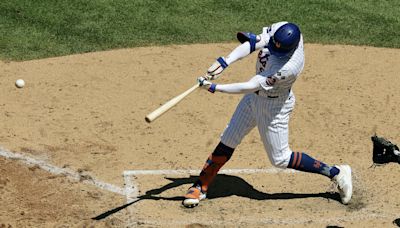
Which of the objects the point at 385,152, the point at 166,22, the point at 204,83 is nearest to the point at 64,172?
the point at 204,83

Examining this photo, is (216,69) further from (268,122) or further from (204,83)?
(268,122)

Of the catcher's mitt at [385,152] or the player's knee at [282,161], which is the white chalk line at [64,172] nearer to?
the player's knee at [282,161]

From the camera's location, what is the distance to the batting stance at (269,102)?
7285 mm

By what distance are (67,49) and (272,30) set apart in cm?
→ 506

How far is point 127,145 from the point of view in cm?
920

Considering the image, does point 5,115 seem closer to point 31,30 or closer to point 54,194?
point 54,194

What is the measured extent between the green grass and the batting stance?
4537 millimetres

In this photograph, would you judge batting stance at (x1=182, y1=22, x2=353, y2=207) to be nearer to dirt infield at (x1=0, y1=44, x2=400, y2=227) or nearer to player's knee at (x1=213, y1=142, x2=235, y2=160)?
player's knee at (x1=213, y1=142, x2=235, y2=160)

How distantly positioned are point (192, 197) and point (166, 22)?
5.65m

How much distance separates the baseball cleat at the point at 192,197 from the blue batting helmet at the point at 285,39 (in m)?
1.77

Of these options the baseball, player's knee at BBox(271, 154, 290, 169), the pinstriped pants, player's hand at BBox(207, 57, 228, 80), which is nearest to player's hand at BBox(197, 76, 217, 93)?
player's hand at BBox(207, 57, 228, 80)

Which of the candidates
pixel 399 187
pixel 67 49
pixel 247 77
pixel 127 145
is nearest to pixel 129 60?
pixel 67 49

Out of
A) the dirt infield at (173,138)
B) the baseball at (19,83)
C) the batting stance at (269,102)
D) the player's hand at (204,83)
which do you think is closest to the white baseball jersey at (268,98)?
the batting stance at (269,102)

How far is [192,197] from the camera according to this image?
7984 mm
